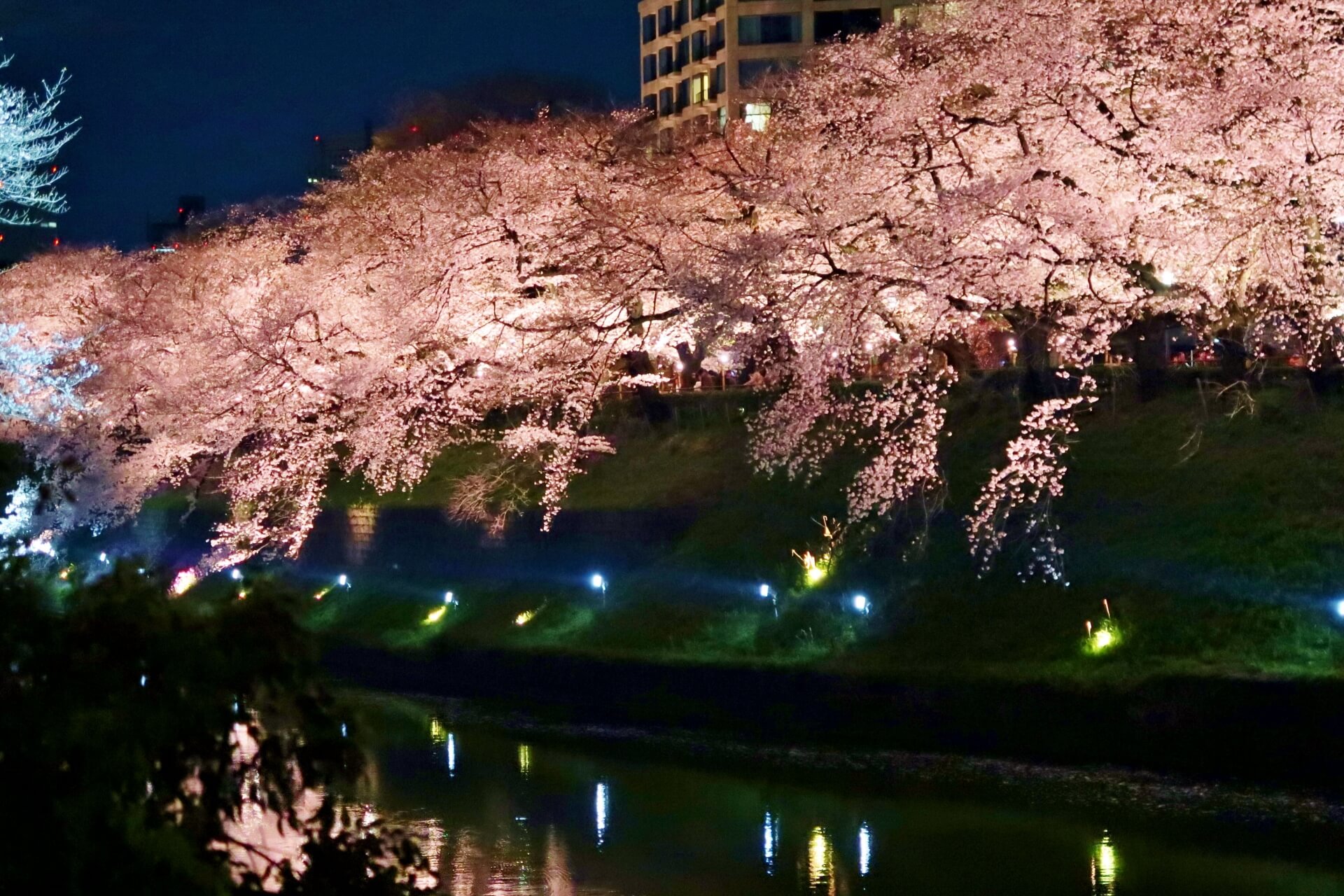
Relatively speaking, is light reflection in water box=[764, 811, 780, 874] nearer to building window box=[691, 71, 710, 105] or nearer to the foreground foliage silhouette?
the foreground foliage silhouette

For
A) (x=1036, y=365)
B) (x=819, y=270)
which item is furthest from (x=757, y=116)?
(x=1036, y=365)

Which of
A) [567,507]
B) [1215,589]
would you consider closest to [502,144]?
[567,507]

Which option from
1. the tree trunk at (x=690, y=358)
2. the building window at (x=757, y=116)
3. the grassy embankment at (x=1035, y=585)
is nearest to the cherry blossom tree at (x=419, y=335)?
the tree trunk at (x=690, y=358)

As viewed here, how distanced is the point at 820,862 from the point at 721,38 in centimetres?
4773

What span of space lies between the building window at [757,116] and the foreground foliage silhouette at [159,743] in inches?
656

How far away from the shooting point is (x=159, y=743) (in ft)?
13.6

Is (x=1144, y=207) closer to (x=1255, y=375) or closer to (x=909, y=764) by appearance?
(x=1255, y=375)

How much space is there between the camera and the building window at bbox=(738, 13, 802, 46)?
2076 inches

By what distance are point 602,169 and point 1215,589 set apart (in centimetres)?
1047

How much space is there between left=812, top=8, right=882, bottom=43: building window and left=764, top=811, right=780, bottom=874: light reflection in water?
137 feet

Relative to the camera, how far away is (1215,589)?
45.9 ft

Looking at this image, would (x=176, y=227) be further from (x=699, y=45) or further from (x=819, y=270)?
(x=819, y=270)

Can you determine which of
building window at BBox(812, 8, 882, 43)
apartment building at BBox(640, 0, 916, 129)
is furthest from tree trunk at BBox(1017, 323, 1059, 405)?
building window at BBox(812, 8, 882, 43)

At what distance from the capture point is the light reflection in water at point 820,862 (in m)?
10.1
